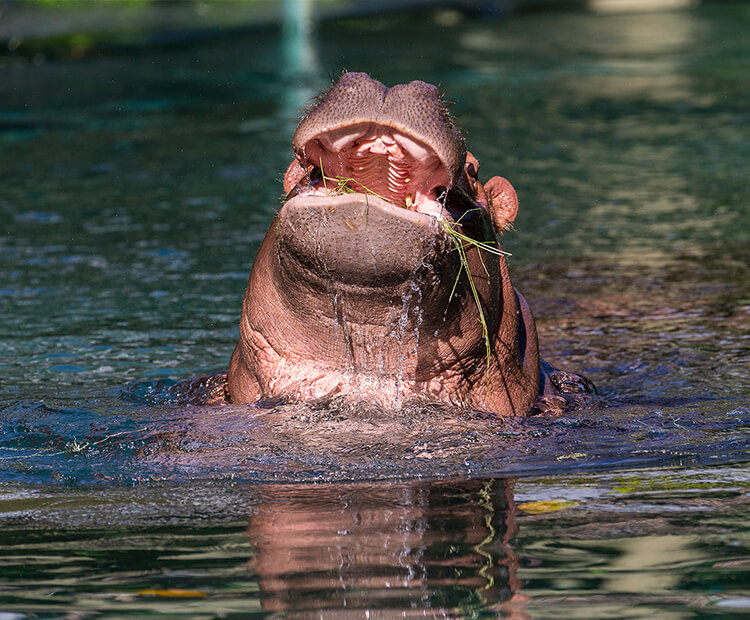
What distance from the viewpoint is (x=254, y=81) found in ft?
61.8

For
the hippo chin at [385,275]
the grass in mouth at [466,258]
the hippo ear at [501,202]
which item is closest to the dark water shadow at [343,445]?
the hippo chin at [385,275]

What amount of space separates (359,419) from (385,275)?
0.64 metres

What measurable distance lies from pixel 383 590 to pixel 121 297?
196 inches

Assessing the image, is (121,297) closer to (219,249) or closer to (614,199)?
(219,249)

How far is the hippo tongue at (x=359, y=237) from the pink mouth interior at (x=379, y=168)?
0.34ft

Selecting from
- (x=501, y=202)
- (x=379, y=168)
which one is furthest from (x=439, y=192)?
(x=501, y=202)

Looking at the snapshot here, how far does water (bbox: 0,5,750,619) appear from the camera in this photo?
282 centimetres

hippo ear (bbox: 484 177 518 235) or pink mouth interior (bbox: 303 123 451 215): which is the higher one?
pink mouth interior (bbox: 303 123 451 215)

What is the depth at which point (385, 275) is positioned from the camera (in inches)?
148

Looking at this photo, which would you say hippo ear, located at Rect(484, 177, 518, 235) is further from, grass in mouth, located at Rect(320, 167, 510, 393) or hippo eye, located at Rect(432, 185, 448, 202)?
hippo eye, located at Rect(432, 185, 448, 202)

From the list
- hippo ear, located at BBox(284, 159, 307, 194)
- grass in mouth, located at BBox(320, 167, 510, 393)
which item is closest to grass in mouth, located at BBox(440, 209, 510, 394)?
grass in mouth, located at BBox(320, 167, 510, 393)

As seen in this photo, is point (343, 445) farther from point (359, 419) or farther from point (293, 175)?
point (293, 175)

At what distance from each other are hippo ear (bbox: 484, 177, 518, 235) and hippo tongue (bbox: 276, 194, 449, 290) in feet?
2.76

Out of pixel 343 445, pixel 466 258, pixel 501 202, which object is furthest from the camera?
pixel 501 202
